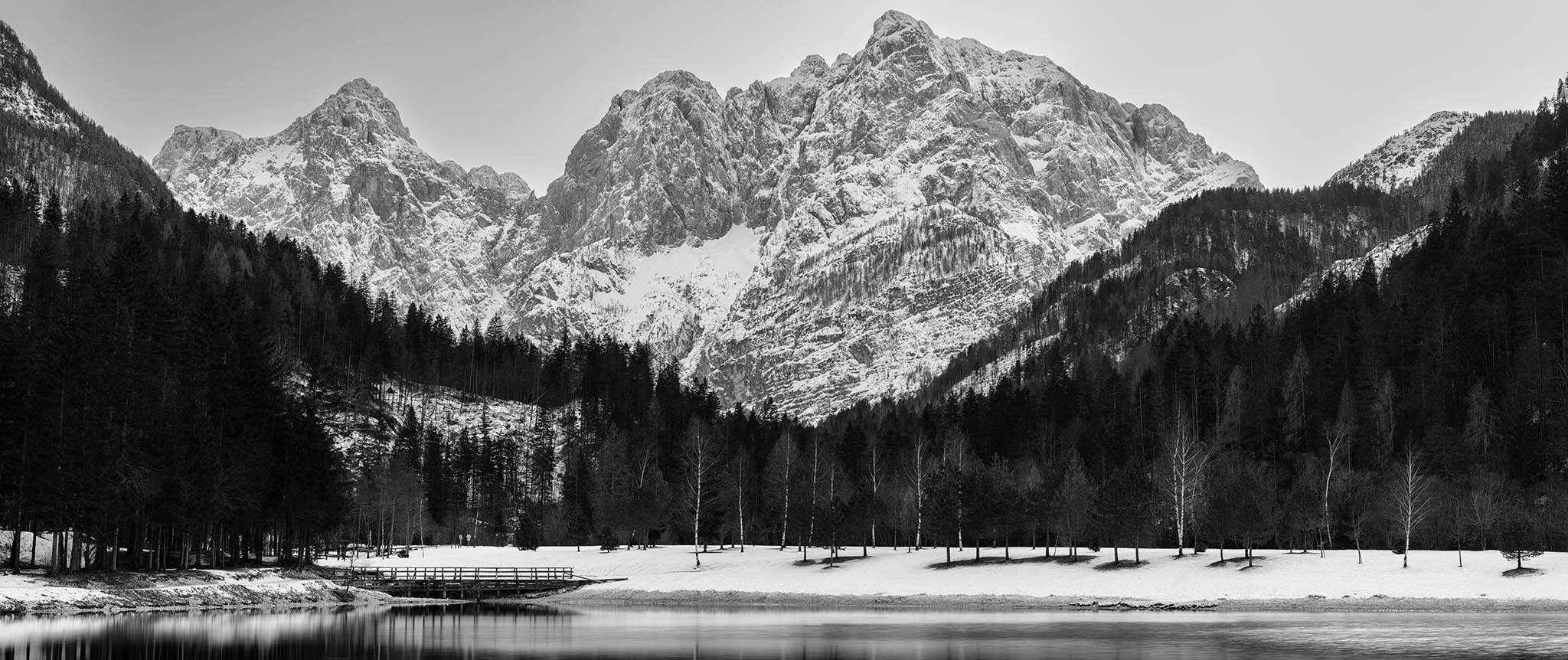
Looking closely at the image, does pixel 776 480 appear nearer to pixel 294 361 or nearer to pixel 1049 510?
pixel 1049 510

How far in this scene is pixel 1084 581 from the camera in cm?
8038

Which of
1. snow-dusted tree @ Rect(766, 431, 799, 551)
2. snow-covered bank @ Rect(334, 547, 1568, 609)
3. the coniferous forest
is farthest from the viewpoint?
snow-dusted tree @ Rect(766, 431, 799, 551)

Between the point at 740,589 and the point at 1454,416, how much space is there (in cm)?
6566

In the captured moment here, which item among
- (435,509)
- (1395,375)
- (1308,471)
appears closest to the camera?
(1308,471)

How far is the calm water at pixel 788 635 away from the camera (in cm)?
4722

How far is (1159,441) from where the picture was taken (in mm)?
130375

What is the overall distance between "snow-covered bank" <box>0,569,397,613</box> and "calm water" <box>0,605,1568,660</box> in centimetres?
225

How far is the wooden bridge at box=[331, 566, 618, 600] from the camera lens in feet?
279

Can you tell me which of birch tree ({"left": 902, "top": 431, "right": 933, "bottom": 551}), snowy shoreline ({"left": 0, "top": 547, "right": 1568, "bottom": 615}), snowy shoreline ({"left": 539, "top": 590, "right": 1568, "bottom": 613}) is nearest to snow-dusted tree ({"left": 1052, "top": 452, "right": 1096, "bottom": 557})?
snowy shoreline ({"left": 0, "top": 547, "right": 1568, "bottom": 615})

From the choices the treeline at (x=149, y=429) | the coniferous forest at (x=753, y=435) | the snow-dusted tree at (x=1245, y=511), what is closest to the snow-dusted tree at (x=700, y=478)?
the coniferous forest at (x=753, y=435)

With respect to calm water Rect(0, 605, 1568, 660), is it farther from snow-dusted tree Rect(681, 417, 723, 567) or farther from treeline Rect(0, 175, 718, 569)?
snow-dusted tree Rect(681, 417, 723, 567)

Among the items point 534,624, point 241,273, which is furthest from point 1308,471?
point 241,273

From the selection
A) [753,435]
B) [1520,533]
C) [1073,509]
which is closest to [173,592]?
[1073,509]

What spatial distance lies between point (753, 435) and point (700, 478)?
52.8m
